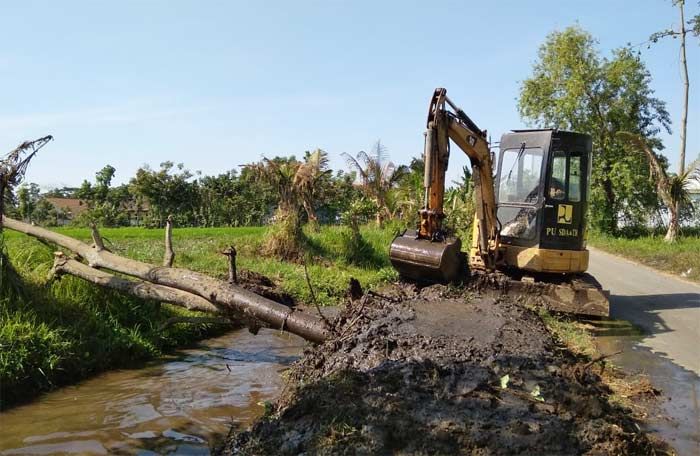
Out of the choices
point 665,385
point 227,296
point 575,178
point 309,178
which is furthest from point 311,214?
point 665,385

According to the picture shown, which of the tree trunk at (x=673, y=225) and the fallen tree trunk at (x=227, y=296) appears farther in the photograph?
the tree trunk at (x=673, y=225)

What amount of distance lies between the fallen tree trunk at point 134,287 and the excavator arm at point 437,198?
327cm

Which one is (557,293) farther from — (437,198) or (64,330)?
(64,330)

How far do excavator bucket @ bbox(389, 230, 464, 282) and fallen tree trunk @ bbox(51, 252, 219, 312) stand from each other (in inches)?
129

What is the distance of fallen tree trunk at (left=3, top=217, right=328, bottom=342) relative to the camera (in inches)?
254

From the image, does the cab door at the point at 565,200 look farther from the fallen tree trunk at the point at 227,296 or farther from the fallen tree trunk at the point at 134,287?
the fallen tree trunk at the point at 134,287

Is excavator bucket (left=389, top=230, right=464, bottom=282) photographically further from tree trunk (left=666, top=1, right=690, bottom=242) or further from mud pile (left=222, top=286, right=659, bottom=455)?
tree trunk (left=666, top=1, right=690, bottom=242)

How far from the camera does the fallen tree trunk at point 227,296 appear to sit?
21.2 ft

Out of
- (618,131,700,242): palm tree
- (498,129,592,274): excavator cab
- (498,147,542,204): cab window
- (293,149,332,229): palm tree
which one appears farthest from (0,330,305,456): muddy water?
(618,131,700,242): palm tree

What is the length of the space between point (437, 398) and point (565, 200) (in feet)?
22.5

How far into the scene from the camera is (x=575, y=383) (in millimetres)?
5074

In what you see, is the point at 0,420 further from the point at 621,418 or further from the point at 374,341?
the point at 621,418

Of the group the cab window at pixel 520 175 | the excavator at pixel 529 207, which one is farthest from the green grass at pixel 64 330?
the cab window at pixel 520 175

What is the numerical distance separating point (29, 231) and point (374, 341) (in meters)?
6.38
